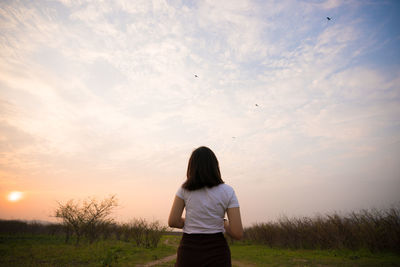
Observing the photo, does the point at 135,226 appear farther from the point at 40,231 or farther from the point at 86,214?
the point at 40,231

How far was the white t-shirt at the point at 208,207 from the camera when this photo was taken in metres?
2.21

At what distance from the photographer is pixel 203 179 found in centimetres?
224

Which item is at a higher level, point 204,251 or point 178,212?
point 178,212

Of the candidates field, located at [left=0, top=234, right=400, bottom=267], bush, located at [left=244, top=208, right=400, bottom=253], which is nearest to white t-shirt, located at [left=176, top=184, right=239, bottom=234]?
field, located at [left=0, top=234, right=400, bottom=267]

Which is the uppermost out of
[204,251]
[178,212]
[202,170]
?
[202,170]

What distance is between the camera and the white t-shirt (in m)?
2.21

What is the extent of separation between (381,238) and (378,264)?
473 centimetres

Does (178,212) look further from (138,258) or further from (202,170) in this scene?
(138,258)

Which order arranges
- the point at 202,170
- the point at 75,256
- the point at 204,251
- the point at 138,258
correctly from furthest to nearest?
1. the point at 138,258
2. the point at 75,256
3. the point at 202,170
4. the point at 204,251

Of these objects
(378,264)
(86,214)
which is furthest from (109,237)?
(378,264)

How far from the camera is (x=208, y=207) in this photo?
7.22ft

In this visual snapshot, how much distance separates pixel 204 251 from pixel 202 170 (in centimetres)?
75

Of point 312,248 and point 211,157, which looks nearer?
point 211,157

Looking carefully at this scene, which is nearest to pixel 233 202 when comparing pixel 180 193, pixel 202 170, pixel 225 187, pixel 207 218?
pixel 225 187
